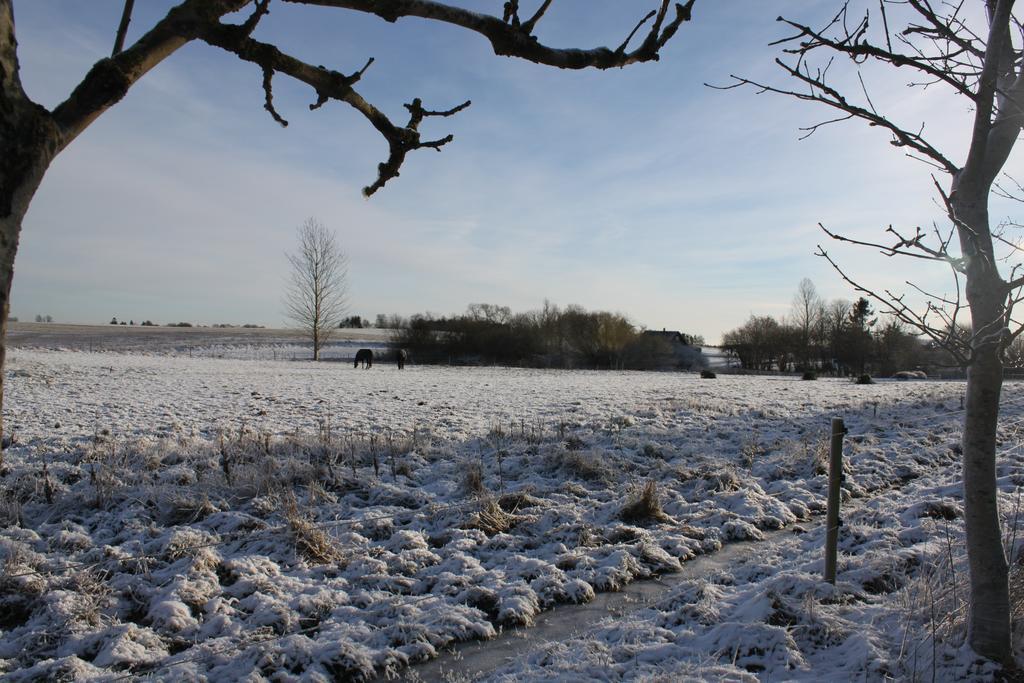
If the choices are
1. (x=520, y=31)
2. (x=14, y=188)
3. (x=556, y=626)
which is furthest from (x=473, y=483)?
(x=14, y=188)

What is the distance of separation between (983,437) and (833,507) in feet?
6.90

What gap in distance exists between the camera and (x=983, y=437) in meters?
3.01

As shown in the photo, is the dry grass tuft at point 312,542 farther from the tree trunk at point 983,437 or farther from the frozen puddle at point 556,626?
the tree trunk at point 983,437

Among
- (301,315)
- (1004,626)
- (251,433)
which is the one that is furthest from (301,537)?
(301,315)

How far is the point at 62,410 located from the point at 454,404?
24.6 feet

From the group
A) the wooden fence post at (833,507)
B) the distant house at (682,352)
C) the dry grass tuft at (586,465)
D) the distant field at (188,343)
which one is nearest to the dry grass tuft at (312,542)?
the dry grass tuft at (586,465)

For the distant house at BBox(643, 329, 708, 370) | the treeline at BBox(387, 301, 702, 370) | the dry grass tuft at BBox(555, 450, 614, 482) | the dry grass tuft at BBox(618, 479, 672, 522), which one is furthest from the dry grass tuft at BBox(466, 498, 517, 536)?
the distant house at BBox(643, 329, 708, 370)

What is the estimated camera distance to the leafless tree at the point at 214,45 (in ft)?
5.89

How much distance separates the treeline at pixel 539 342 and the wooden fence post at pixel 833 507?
41.9 m

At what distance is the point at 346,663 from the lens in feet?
14.4

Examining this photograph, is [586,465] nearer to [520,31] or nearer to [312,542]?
[312,542]

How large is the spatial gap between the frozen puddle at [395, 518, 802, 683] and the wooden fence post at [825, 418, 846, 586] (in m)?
1.25

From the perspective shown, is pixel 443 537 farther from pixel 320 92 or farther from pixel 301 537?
pixel 320 92

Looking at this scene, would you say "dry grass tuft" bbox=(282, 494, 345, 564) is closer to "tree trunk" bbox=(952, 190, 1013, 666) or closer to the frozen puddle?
the frozen puddle
